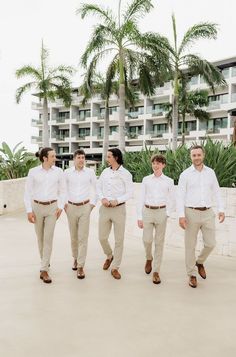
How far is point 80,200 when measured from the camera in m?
5.86

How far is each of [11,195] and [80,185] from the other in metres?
8.81

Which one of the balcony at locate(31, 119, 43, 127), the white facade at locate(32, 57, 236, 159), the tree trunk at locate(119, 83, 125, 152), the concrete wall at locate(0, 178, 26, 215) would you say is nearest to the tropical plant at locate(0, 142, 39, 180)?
the concrete wall at locate(0, 178, 26, 215)

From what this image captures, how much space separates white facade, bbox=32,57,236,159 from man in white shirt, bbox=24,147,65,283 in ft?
118

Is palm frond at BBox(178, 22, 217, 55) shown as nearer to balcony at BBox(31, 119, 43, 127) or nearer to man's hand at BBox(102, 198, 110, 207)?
man's hand at BBox(102, 198, 110, 207)

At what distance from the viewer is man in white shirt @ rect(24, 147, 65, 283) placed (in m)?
5.59

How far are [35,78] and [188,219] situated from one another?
97.1ft

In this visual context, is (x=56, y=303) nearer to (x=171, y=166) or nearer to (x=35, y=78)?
(x=171, y=166)

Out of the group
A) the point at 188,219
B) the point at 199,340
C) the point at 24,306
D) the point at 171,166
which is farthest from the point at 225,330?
the point at 171,166

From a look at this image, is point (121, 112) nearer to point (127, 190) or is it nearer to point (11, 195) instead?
point (11, 195)

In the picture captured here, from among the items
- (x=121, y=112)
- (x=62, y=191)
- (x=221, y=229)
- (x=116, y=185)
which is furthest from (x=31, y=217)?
(x=121, y=112)

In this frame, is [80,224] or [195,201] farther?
[80,224]

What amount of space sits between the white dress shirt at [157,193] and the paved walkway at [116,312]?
3.55 feet

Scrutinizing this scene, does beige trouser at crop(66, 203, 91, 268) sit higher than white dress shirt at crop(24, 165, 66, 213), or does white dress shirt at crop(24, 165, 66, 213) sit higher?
white dress shirt at crop(24, 165, 66, 213)

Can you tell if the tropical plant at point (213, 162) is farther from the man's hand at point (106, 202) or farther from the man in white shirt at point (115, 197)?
the man's hand at point (106, 202)
